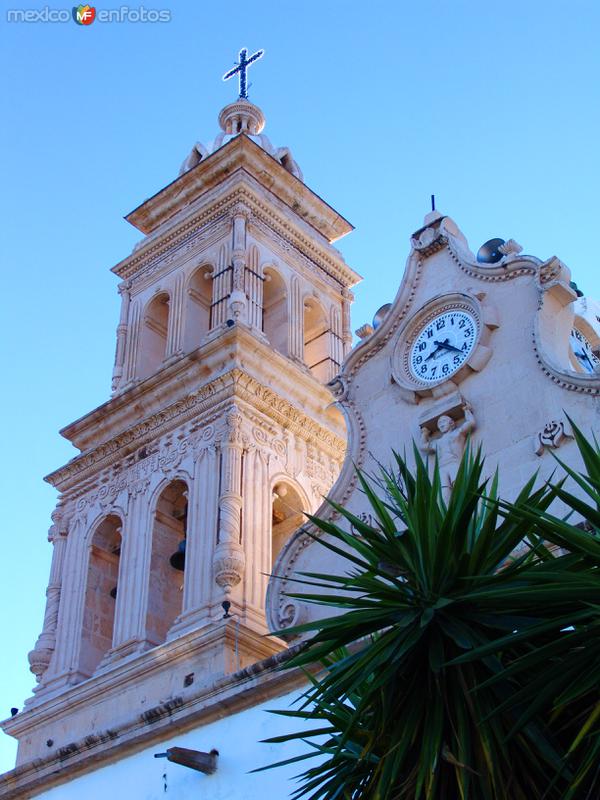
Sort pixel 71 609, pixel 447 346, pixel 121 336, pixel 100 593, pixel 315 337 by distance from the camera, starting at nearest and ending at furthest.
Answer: pixel 447 346
pixel 71 609
pixel 100 593
pixel 121 336
pixel 315 337

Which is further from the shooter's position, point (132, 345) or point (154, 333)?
point (154, 333)

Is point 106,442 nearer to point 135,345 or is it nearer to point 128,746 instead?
point 135,345

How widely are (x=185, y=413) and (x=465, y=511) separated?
13.6m

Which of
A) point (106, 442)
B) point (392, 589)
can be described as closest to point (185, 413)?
point (106, 442)

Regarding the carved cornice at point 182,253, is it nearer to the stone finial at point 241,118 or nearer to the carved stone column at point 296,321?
the carved stone column at point 296,321

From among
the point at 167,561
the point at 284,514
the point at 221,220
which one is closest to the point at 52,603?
the point at 167,561

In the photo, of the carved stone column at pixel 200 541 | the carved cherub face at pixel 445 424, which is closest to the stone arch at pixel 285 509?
the carved stone column at pixel 200 541

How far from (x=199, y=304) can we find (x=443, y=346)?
10649 millimetres

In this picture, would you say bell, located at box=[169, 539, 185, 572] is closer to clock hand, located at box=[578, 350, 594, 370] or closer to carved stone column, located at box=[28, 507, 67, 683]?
carved stone column, located at box=[28, 507, 67, 683]

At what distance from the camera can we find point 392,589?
8.92 meters

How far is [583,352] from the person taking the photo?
52.5 ft

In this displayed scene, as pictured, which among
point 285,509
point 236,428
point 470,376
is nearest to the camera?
point 470,376

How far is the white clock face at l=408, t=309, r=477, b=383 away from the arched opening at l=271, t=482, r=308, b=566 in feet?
21.4

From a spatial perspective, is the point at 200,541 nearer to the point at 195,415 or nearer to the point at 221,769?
the point at 195,415
